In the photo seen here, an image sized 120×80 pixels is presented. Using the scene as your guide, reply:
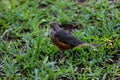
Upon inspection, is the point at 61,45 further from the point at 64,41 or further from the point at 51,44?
the point at 51,44

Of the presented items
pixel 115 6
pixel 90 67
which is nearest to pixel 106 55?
pixel 90 67

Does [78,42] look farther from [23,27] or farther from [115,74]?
[23,27]

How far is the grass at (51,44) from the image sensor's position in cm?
488

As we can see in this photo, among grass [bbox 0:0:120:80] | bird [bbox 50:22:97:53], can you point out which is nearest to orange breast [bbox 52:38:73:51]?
bird [bbox 50:22:97:53]

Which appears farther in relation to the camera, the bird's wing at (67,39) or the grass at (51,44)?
the bird's wing at (67,39)

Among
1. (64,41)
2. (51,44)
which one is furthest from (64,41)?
(51,44)

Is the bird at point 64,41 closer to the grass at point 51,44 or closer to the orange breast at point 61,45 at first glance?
the orange breast at point 61,45

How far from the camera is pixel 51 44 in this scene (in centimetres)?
558

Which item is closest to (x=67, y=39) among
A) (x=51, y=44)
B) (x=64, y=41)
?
(x=64, y=41)

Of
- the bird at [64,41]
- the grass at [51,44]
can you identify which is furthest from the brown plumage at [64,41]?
the grass at [51,44]

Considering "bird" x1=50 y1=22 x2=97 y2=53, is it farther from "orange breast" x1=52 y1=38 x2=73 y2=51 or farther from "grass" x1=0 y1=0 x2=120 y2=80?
"grass" x1=0 y1=0 x2=120 y2=80

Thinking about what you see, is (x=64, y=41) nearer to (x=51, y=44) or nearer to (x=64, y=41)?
(x=64, y=41)

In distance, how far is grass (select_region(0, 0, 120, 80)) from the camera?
192 inches

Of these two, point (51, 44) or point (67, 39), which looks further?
point (51, 44)
